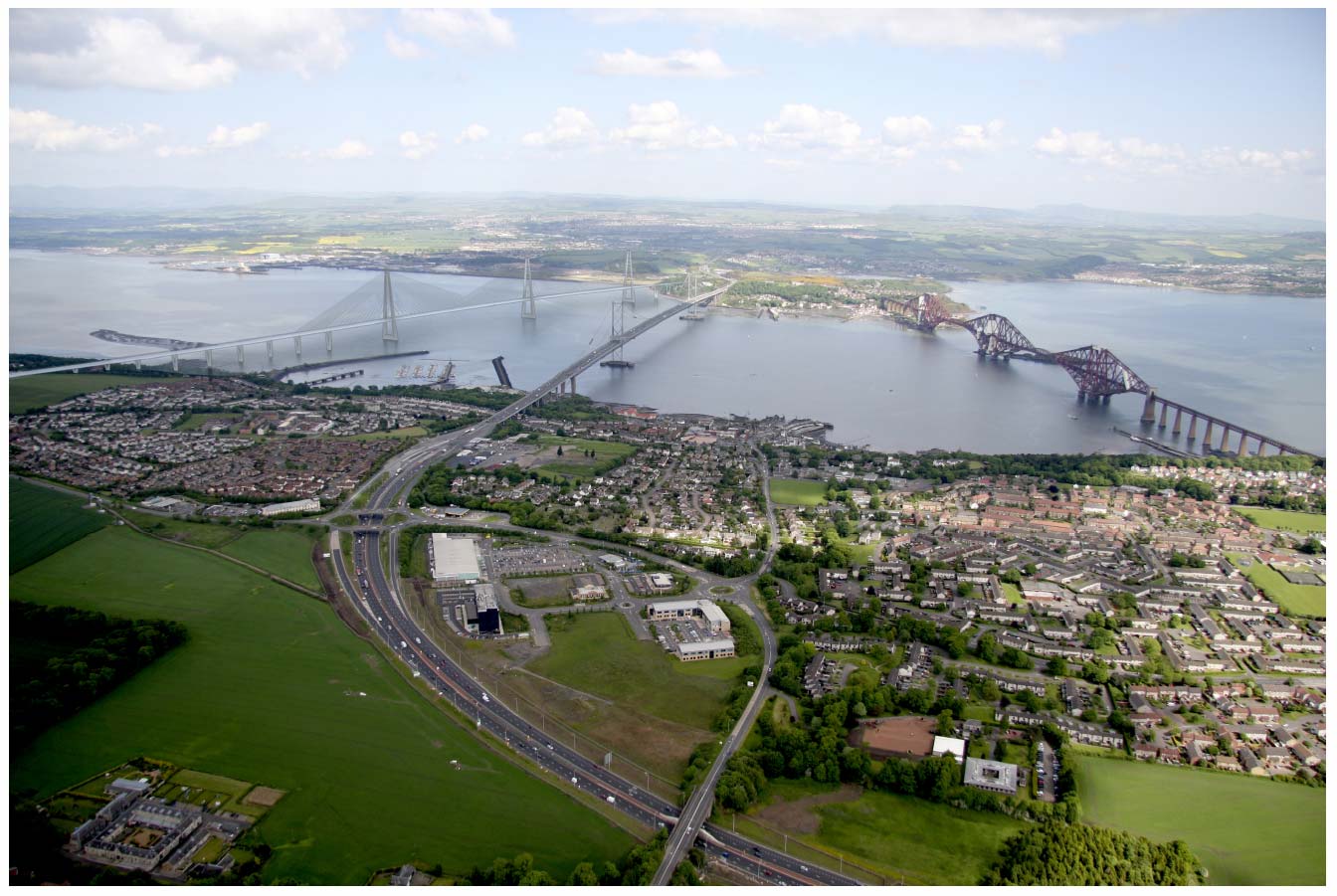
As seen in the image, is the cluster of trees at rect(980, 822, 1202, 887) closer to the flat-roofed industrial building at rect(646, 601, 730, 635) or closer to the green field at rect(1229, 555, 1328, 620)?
the flat-roofed industrial building at rect(646, 601, 730, 635)

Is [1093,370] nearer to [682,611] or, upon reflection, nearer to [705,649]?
[682,611]

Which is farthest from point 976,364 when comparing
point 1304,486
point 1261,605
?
point 1261,605

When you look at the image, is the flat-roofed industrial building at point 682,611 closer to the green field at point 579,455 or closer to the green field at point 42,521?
the green field at point 579,455

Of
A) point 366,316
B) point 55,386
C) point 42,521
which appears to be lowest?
point 42,521

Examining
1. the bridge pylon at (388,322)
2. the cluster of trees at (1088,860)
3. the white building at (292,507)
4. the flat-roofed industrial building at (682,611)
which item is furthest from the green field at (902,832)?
the bridge pylon at (388,322)

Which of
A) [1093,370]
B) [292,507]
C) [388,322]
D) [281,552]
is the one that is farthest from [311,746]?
[388,322]

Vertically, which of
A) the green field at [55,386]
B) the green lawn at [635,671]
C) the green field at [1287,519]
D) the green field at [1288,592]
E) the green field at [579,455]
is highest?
the green field at [55,386]
